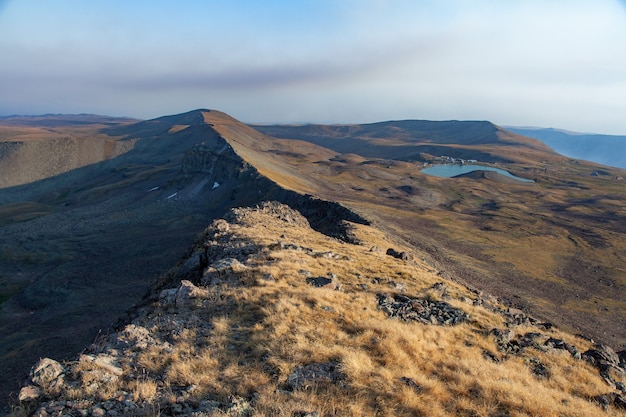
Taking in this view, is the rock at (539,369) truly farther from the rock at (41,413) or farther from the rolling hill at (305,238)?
the rock at (41,413)

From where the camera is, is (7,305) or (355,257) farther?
(7,305)

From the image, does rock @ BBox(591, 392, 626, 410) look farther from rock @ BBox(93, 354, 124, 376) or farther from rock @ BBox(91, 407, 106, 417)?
rock @ BBox(93, 354, 124, 376)

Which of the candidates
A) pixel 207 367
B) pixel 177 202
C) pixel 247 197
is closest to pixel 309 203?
pixel 247 197

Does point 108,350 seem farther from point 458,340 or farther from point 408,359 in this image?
point 458,340

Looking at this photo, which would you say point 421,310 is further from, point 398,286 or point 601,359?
point 601,359

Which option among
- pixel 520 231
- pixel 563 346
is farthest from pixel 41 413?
pixel 520 231

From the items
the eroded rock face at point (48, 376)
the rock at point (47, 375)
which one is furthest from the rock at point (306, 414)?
the rock at point (47, 375)
